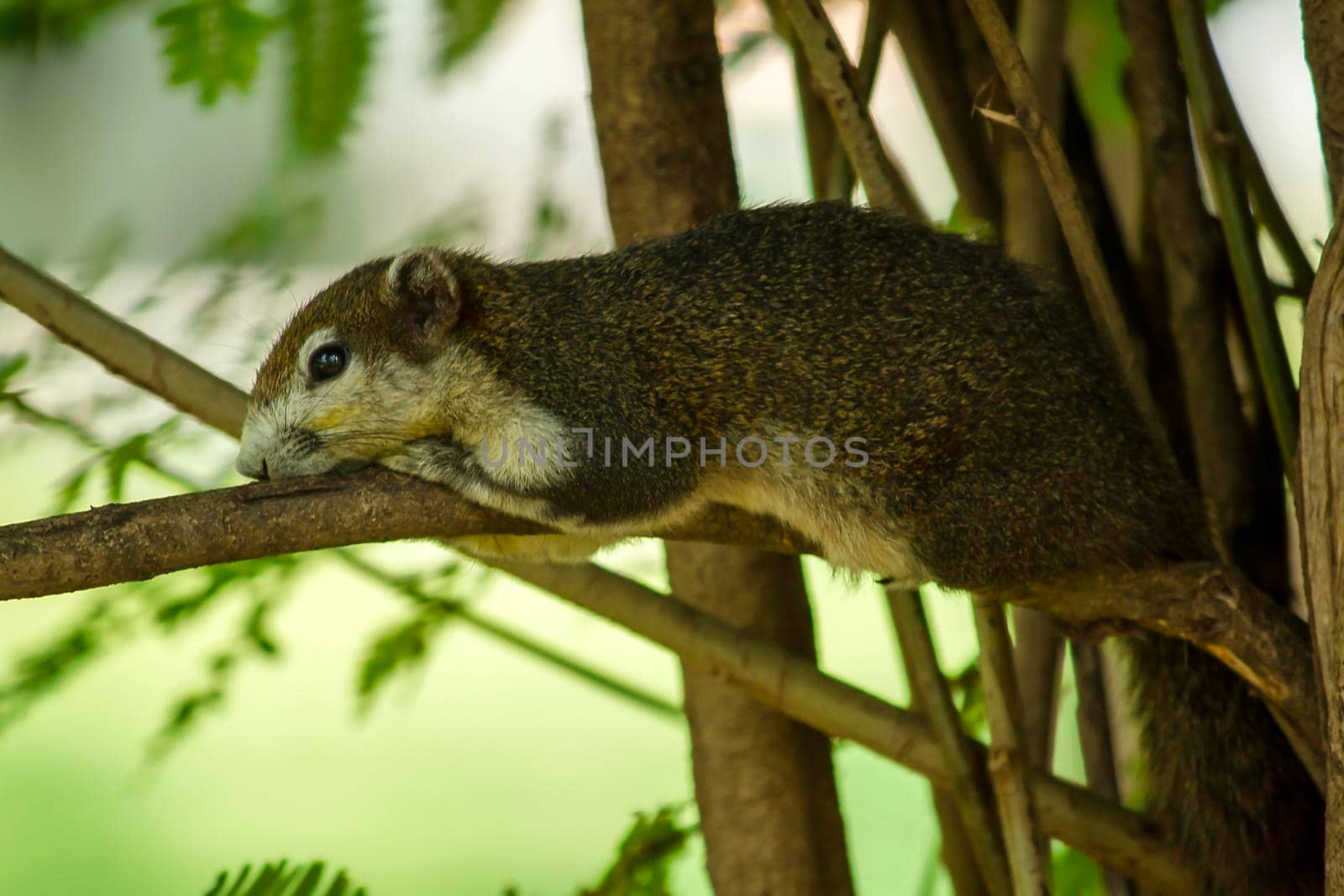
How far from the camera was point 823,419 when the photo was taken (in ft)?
8.32

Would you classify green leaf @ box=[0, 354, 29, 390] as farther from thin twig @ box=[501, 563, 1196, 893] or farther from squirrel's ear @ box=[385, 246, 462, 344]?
thin twig @ box=[501, 563, 1196, 893]

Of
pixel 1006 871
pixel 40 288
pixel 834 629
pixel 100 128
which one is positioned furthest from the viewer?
pixel 100 128

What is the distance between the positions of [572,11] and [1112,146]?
6.78 feet

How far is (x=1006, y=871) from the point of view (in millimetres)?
2639

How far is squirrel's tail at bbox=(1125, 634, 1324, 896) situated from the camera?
8.43 feet

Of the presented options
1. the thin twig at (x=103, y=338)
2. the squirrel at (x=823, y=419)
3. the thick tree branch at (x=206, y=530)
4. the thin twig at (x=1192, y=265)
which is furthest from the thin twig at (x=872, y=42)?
the thin twig at (x=103, y=338)

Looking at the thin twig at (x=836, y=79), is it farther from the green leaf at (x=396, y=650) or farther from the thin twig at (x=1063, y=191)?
the green leaf at (x=396, y=650)

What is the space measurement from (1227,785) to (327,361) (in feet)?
6.14

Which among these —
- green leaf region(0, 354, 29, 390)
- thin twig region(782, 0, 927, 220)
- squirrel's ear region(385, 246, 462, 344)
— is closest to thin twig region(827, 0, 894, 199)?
thin twig region(782, 0, 927, 220)

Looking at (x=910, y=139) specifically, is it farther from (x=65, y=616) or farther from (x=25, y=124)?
(x=65, y=616)

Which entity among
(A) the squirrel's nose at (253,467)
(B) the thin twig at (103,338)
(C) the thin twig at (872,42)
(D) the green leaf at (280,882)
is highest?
(C) the thin twig at (872,42)

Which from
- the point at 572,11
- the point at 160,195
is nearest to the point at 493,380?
the point at 572,11

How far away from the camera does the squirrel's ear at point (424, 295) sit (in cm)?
265

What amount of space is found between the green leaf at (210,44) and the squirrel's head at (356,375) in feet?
1.62
